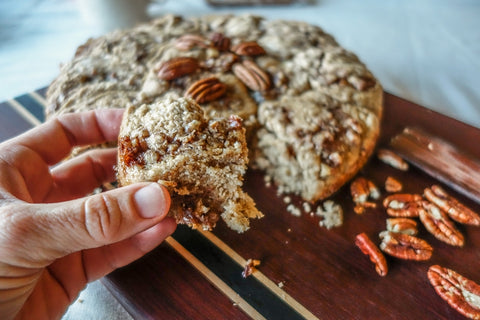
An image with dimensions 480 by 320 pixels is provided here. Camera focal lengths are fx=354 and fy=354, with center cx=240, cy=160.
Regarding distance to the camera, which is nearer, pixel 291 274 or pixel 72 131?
pixel 291 274

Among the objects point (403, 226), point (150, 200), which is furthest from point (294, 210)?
point (150, 200)

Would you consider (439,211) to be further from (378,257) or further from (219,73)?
(219,73)

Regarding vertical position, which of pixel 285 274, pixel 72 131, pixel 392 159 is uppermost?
pixel 72 131

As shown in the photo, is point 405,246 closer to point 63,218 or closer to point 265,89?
point 265,89

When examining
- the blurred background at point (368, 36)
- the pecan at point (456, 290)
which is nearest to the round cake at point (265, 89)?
the pecan at point (456, 290)

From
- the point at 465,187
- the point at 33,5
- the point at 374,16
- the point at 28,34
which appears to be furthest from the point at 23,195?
the point at 374,16

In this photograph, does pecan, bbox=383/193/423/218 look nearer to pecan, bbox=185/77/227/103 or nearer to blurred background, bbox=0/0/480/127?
pecan, bbox=185/77/227/103
